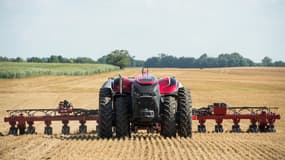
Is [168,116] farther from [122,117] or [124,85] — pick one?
[124,85]

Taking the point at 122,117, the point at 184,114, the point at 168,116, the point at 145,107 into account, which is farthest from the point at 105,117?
the point at 184,114

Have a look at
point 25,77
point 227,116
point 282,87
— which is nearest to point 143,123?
point 227,116

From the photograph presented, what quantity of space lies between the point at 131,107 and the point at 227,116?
5035 mm

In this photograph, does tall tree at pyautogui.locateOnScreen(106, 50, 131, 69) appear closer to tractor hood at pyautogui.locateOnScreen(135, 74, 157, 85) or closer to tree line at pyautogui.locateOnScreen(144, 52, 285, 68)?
tree line at pyautogui.locateOnScreen(144, 52, 285, 68)

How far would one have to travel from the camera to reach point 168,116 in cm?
1395

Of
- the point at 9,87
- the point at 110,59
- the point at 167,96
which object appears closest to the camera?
the point at 167,96

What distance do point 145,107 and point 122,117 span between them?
0.66 meters

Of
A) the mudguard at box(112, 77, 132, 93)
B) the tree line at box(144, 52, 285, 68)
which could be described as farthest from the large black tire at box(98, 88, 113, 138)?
the tree line at box(144, 52, 285, 68)

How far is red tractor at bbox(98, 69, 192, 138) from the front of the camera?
13.9 metres

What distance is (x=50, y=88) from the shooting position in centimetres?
4741

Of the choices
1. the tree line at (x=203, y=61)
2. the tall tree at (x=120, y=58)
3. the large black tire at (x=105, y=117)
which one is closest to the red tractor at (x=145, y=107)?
the large black tire at (x=105, y=117)

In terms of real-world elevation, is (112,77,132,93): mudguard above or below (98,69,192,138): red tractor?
above

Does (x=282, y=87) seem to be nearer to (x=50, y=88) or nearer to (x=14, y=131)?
(x=50, y=88)

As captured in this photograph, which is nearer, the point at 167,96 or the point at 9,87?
the point at 167,96
